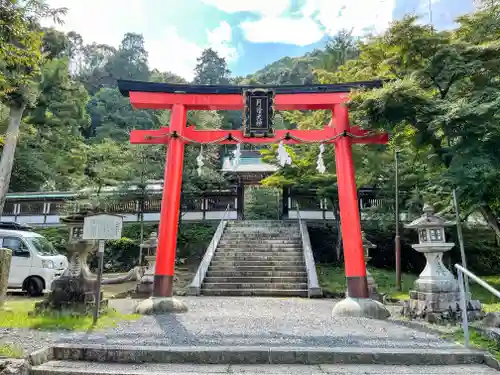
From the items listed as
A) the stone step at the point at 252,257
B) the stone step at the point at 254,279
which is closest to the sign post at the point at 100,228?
the stone step at the point at 254,279

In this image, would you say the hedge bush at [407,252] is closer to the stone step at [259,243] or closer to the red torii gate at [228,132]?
the stone step at [259,243]

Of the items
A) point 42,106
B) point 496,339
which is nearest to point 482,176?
point 496,339

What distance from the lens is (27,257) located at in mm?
10438

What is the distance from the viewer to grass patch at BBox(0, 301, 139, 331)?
219 inches

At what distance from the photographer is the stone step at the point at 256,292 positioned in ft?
33.7

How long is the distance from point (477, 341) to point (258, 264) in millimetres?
7686

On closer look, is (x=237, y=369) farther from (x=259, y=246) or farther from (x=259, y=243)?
(x=259, y=243)

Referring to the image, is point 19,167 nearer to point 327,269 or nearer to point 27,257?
point 27,257

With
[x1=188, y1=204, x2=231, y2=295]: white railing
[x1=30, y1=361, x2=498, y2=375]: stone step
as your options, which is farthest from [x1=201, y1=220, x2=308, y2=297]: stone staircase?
[x1=30, y1=361, x2=498, y2=375]: stone step

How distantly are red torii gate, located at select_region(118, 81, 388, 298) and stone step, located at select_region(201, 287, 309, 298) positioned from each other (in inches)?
126

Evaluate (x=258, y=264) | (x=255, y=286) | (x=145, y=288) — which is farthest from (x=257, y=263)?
(x=145, y=288)

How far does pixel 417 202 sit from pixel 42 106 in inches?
824

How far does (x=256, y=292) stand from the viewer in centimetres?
1036

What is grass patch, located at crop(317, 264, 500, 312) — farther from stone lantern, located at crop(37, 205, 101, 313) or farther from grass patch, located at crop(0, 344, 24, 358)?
grass patch, located at crop(0, 344, 24, 358)
